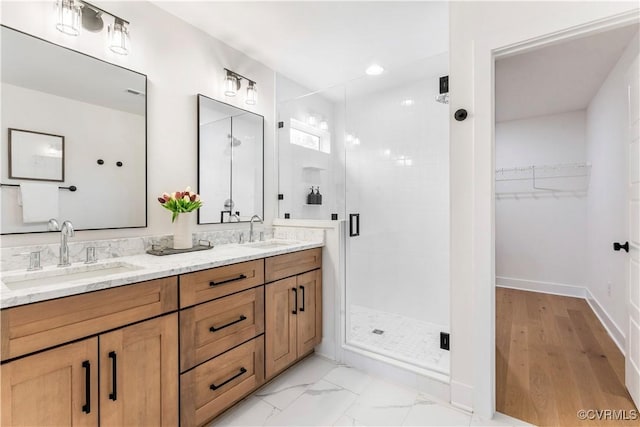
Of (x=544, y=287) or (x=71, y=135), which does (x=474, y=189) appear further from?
(x=544, y=287)

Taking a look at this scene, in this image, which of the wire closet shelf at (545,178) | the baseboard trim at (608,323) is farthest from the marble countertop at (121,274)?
the wire closet shelf at (545,178)

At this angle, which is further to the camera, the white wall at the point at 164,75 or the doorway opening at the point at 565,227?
the doorway opening at the point at 565,227

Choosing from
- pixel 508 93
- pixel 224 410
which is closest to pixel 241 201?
pixel 224 410

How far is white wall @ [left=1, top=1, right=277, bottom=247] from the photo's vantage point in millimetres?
1671

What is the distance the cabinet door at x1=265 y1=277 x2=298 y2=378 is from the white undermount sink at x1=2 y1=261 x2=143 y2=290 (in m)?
0.80

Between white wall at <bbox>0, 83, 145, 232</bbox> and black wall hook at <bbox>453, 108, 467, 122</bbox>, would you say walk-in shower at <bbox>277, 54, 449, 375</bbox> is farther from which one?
white wall at <bbox>0, 83, 145, 232</bbox>

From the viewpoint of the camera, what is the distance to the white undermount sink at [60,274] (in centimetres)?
130

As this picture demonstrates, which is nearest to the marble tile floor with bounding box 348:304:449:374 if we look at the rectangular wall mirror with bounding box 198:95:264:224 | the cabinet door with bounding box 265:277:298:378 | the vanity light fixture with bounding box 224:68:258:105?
the cabinet door with bounding box 265:277:298:378

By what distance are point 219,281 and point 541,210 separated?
4.26m

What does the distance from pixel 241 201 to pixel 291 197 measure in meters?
0.51

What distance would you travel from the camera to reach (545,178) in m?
3.96

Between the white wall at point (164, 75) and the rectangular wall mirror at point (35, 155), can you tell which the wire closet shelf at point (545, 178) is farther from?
the rectangular wall mirror at point (35, 155)

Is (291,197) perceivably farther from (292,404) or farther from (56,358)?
(56,358)

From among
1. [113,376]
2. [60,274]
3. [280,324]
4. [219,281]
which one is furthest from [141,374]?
[280,324]
